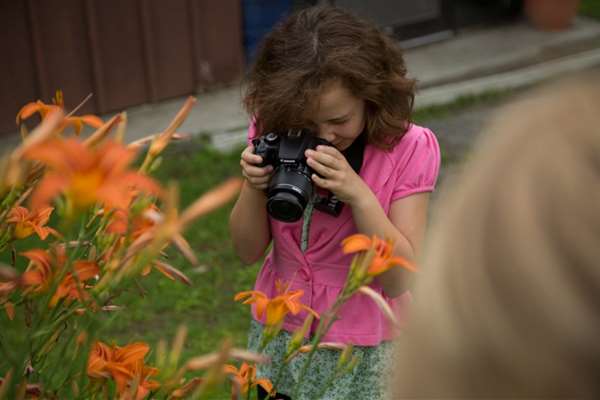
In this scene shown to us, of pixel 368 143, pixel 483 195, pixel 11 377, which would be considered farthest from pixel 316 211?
pixel 483 195

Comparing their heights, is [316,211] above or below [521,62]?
above

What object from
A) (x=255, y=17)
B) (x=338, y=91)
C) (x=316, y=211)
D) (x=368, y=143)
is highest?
(x=338, y=91)

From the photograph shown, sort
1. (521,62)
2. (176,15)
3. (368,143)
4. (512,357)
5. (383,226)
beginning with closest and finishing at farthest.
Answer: (512,357), (383,226), (368,143), (176,15), (521,62)

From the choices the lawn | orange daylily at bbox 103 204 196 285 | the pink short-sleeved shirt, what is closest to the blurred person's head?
orange daylily at bbox 103 204 196 285

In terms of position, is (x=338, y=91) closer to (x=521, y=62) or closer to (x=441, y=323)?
(x=441, y=323)

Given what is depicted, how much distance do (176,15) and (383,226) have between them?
13.7 feet

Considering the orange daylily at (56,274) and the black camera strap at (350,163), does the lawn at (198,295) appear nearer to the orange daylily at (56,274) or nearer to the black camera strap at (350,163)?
the black camera strap at (350,163)

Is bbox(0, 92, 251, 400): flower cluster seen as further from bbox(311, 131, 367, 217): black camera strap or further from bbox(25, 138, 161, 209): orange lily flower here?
bbox(311, 131, 367, 217): black camera strap

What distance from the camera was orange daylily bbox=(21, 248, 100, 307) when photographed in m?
1.19

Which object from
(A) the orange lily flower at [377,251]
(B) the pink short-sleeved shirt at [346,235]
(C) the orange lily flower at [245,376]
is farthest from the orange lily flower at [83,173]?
(B) the pink short-sleeved shirt at [346,235]

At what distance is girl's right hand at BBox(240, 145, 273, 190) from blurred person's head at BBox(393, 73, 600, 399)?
1338 millimetres

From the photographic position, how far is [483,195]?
702 mm

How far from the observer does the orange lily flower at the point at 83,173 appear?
90 cm

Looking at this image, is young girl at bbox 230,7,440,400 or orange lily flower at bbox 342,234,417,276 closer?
orange lily flower at bbox 342,234,417,276
